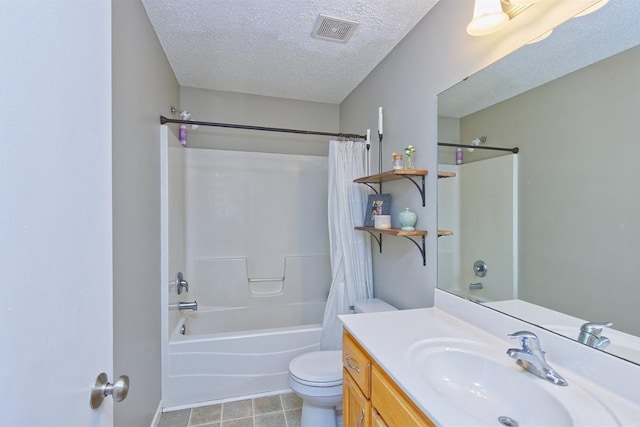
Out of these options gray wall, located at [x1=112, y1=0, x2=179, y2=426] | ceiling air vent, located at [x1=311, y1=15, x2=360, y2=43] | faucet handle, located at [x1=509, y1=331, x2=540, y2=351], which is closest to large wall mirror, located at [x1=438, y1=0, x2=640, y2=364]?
faucet handle, located at [x1=509, y1=331, x2=540, y2=351]

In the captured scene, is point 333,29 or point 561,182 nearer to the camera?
point 561,182

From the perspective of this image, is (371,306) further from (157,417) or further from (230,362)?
(157,417)

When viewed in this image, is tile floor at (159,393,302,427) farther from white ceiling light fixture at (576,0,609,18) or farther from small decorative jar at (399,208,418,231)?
white ceiling light fixture at (576,0,609,18)

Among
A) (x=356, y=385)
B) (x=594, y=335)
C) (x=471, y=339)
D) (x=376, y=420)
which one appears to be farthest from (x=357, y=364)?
(x=594, y=335)

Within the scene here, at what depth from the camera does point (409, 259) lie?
73.1 inches

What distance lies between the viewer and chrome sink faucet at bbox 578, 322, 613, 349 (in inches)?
34.0

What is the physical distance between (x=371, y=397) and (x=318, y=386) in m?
0.62

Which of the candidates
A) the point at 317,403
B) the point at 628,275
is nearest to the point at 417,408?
the point at 628,275

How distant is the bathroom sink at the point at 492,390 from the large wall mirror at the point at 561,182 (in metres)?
0.19

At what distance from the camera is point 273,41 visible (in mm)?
1959

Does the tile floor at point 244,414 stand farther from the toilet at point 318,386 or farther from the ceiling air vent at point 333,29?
the ceiling air vent at point 333,29

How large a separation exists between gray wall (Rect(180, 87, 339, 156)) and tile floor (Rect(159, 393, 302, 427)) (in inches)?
85.7

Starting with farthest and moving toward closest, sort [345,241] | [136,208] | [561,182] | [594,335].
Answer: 1. [345,241]
2. [136,208]
3. [561,182]
4. [594,335]

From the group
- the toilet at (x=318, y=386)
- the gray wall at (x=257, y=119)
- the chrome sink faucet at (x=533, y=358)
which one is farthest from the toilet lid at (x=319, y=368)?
the gray wall at (x=257, y=119)
